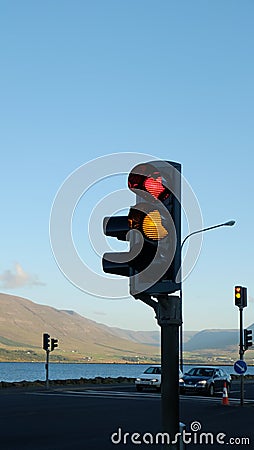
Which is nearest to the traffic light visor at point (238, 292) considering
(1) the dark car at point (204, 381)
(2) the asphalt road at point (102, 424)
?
(2) the asphalt road at point (102, 424)

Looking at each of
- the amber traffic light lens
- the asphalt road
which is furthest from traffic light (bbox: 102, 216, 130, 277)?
the asphalt road

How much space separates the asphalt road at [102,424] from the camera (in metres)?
16.2

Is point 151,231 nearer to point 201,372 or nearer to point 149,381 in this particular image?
point 201,372

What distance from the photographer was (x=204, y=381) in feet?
126

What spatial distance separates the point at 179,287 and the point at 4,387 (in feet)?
137

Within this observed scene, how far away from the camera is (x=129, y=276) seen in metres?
5.53

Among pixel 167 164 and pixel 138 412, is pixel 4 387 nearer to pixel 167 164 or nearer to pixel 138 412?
→ pixel 138 412

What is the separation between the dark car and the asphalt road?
867cm

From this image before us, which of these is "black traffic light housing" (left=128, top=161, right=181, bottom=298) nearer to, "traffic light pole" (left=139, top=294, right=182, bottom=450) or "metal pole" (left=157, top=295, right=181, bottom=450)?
"traffic light pole" (left=139, top=294, right=182, bottom=450)

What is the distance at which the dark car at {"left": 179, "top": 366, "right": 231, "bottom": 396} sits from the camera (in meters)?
38.0

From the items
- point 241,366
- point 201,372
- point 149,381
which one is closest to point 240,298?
point 241,366

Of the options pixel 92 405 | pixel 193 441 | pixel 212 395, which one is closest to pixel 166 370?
pixel 193 441

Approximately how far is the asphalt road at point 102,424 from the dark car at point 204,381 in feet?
28.4

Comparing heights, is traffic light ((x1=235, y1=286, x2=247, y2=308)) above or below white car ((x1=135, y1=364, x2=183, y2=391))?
above
